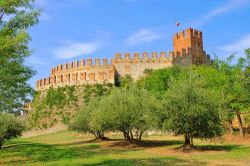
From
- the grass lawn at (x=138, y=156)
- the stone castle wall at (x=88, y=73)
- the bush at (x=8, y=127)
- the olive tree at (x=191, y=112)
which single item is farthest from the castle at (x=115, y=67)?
the olive tree at (x=191, y=112)

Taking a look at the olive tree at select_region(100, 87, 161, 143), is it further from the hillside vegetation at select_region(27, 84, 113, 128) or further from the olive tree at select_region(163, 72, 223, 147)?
the hillside vegetation at select_region(27, 84, 113, 128)

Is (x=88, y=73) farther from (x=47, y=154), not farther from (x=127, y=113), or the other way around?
(x=47, y=154)

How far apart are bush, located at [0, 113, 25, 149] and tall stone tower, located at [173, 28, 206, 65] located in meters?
42.0

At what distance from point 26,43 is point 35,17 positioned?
1.42 metres

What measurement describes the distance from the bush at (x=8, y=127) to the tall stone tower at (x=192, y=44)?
42.0m

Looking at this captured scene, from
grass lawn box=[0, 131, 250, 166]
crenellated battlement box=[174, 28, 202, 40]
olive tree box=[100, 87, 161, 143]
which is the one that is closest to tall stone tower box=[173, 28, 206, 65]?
crenellated battlement box=[174, 28, 202, 40]

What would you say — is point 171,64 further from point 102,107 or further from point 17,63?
point 17,63

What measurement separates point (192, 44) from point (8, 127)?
4801 centimetres

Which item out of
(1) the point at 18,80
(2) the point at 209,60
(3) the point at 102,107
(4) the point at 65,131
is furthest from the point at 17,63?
(2) the point at 209,60

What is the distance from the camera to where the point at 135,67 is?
6781cm

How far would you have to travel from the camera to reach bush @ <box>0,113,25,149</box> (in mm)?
33469

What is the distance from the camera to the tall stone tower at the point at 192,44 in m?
72.9

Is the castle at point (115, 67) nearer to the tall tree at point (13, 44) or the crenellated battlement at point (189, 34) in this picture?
the crenellated battlement at point (189, 34)

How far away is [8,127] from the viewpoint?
35156 millimetres
